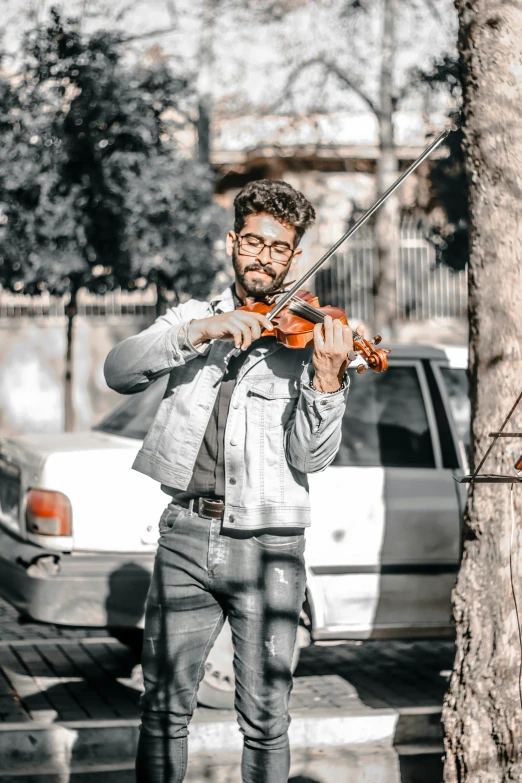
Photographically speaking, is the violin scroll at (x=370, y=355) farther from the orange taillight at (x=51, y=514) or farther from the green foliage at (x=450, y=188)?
the green foliage at (x=450, y=188)

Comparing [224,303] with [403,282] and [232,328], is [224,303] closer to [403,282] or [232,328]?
[232,328]

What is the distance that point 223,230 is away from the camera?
11305 millimetres

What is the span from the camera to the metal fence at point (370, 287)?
16.4 metres

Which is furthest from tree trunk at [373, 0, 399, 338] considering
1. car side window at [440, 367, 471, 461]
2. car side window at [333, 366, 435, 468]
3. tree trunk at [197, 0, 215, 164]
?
car side window at [333, 366, 435, 468]

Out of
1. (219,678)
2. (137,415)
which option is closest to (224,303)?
(219,678)

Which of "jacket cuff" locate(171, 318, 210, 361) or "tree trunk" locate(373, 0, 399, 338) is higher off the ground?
"tree trunk" locate(373, 0, 399, 338)

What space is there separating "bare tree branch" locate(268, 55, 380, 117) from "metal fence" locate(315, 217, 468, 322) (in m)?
3.43

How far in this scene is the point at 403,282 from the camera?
57.5 ft

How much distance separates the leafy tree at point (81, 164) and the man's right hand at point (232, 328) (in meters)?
7.14

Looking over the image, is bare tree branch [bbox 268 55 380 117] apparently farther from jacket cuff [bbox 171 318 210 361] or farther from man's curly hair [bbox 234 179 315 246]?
jacket cuff [bbox 171 318 210 361]

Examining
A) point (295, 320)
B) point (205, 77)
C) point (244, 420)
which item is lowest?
point (244, 420)

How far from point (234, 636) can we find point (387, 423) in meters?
2.30

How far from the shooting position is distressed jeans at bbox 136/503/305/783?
9.84ft

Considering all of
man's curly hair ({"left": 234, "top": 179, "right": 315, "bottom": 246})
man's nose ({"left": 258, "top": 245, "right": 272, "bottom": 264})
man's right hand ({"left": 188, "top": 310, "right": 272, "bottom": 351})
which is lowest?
man's right hand ({"left": 188, "top": 310, "right": 272, "bottom": 351})
